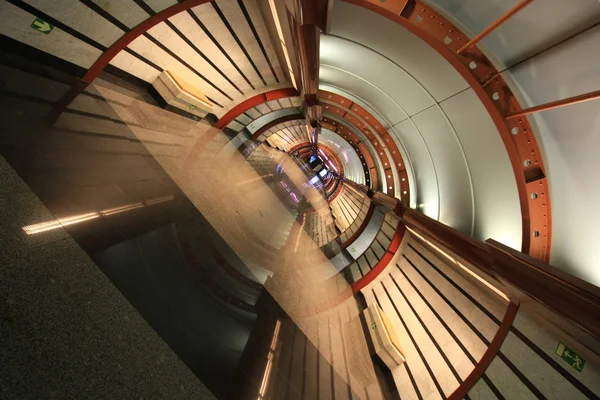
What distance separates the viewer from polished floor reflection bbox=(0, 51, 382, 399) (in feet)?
5.15

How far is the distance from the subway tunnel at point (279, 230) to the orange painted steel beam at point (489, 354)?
0.02 meters

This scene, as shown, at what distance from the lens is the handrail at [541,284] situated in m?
1.39

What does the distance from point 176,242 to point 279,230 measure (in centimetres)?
282

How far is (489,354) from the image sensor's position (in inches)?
91.8

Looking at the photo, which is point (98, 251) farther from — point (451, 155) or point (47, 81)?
point (451, 155)

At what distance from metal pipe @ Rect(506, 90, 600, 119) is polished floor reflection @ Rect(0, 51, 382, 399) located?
3.00 m

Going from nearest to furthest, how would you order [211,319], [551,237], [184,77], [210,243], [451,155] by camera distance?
[211,319] < [551,237] < [210,243] < [451,155] < [184,77]

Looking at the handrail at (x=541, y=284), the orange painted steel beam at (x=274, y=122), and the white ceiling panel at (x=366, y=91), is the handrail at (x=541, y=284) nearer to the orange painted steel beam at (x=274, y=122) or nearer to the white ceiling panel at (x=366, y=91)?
the white ceiling panel at (x=366, y=91)

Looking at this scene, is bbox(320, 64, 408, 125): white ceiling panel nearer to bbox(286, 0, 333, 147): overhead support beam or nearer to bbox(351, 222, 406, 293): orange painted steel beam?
bbox(286, 0, 333, 147): overhead support beam

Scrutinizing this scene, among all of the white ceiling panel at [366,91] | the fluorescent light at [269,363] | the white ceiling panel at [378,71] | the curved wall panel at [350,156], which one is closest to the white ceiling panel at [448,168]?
the white ceiling panel at [378,71]

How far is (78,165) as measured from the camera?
2139 millimetres

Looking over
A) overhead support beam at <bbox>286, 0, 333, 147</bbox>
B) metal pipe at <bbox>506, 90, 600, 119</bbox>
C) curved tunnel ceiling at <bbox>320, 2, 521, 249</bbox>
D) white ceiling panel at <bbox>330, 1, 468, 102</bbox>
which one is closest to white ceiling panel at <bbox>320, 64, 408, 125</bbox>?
curved tunnel ceiling at <bbox>320, 2, 521, 249</bbox>

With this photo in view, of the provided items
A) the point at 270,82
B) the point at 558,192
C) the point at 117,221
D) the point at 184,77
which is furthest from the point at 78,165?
the point at 270,82

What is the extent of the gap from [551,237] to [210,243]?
11.1 ft
